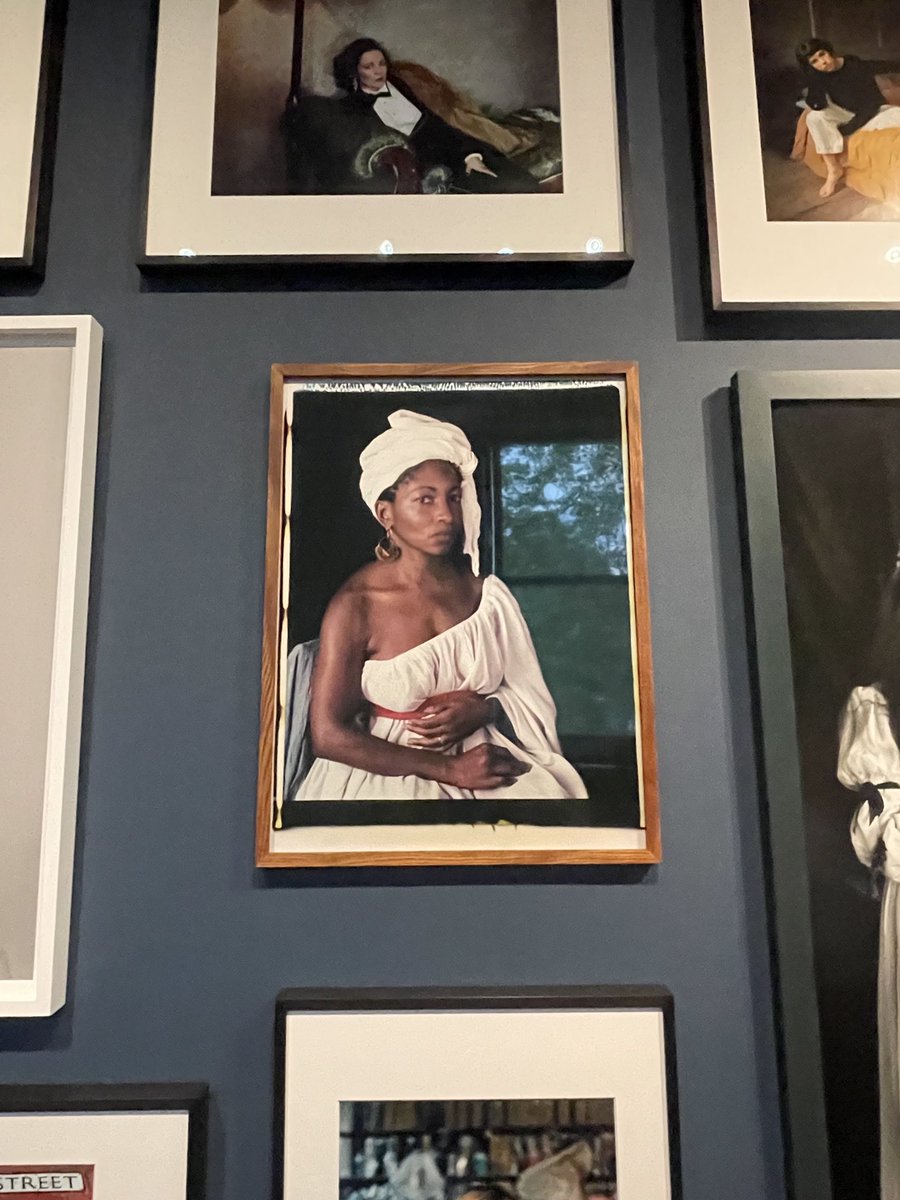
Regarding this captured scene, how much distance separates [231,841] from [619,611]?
420 millimetres

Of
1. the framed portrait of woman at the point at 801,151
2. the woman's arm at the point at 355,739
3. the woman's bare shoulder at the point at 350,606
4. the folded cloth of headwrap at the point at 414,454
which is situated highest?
the framed portrait of woman at the point at 801,151

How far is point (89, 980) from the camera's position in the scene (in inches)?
30.7

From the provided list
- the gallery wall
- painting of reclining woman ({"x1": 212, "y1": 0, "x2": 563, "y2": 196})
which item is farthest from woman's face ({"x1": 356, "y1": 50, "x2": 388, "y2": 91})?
the gallery wall

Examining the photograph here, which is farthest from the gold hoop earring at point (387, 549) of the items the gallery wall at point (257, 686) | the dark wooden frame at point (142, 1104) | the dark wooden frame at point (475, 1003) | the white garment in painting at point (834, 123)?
the white garment in painting at point (834, 123)

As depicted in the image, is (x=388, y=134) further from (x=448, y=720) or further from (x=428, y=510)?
(x=448, y=720)

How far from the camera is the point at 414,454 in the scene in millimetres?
843

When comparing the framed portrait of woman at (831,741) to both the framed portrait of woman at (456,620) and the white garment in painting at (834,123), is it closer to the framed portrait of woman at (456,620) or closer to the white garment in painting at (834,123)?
the framed portrait of woman at (456,620)

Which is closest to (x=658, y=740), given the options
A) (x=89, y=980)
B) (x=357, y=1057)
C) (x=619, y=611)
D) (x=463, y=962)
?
(x=619, y=611)

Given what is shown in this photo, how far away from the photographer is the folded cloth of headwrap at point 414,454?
0.84m

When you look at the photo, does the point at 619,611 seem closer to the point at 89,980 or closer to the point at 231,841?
the point at 231,841

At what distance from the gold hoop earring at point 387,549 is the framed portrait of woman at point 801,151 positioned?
1.32 feet

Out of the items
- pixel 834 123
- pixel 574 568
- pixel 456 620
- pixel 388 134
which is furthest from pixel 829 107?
pixel 456 620

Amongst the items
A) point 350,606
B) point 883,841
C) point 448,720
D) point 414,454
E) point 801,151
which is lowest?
Result: point 883,841

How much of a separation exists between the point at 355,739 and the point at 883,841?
48 centimetres
